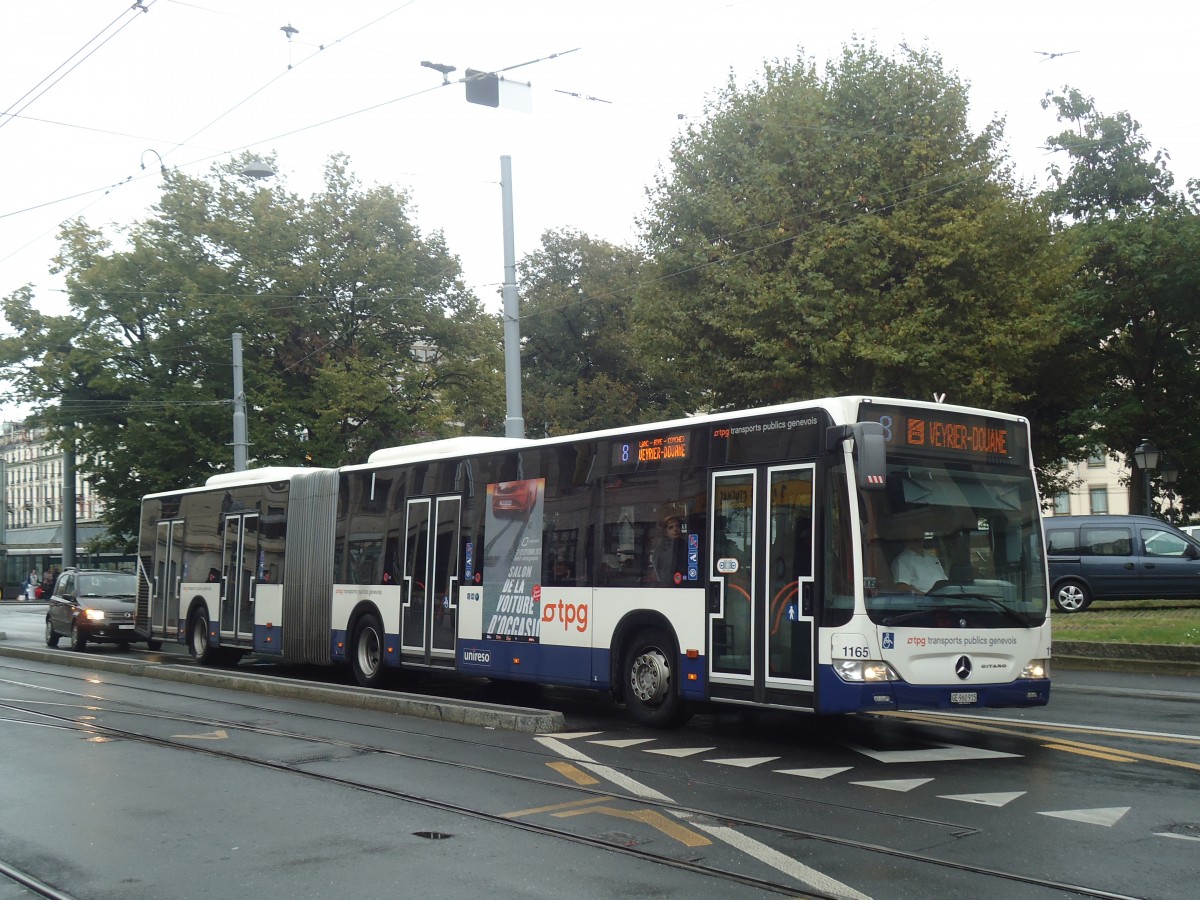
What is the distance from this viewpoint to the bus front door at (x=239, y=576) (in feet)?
68.2

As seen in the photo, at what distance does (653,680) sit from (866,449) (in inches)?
137

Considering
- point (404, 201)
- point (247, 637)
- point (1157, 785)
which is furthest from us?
point (404, 201)

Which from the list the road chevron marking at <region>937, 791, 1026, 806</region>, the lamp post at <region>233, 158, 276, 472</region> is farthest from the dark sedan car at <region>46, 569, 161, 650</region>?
the road chevron marking at <region>937, 791, 1026, 806</region>

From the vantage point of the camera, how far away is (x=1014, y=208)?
28734 millimetres

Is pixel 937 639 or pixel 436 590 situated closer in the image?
pixel 937 639

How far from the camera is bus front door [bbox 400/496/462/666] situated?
1556 cm

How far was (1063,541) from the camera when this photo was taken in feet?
81.8

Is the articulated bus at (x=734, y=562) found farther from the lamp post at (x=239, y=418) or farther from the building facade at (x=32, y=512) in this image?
the building facade at (x=32, y=512)

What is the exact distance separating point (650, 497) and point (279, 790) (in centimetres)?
483

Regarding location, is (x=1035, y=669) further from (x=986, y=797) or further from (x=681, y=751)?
(x=681, y=751)

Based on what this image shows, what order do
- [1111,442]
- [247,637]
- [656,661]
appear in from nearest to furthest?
1. [656,661]
2. [247,637]
3. [1111,442]

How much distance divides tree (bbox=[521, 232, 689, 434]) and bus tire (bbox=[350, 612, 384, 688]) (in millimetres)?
36340

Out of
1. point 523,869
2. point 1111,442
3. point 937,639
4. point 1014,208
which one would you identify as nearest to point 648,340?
point 1014,208

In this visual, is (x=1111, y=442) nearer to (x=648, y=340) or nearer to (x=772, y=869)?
(x=648, y=340)
